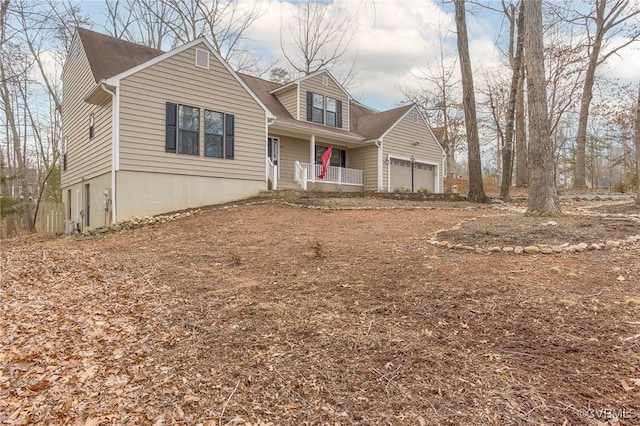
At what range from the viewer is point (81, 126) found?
12.0 m

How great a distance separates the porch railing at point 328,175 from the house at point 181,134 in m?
0.04

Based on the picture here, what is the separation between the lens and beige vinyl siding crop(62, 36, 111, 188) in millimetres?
10141

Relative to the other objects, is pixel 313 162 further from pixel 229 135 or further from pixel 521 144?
pixel 521 144

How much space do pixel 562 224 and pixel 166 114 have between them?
9.56 metres

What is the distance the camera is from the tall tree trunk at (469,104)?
40.3 feet

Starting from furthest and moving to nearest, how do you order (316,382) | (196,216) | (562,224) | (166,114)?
(166,114)
(196,216)
(562,224)
(316,382)

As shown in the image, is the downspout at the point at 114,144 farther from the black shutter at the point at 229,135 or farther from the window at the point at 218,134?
the black shutter at the point at 229,135

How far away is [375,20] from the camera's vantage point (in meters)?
7.84

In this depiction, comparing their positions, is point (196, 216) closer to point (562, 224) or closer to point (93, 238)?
point (93, 238)

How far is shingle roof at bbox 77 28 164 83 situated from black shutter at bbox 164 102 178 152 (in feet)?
6.74

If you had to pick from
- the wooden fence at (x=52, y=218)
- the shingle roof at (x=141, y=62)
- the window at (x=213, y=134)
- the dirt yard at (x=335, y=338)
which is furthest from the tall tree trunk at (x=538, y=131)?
the wooden fence at (x=52, y=218)

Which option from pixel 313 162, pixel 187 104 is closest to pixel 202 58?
pixel 187 104

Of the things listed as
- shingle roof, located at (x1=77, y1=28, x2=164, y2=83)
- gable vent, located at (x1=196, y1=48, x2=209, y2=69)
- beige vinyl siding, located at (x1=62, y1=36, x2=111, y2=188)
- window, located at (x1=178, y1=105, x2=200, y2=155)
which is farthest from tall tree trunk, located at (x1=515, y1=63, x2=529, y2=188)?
beige vinyl siding, located at (x1=62, y1=36, x2=111, y2=188)

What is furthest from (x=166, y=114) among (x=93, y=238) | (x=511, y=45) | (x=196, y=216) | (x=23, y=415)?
(x=511, y=45)
